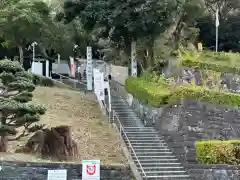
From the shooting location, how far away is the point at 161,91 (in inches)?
852

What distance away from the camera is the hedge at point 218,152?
17594 mm

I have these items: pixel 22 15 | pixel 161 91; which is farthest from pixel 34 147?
pixel 22 15

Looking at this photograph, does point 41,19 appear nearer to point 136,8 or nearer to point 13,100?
point 136,8

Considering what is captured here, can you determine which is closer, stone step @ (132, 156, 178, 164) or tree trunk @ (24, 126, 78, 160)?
tree trunk @ (24, 126, 78, 160)

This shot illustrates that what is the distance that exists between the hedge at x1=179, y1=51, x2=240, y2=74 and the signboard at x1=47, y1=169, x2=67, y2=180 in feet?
29.2

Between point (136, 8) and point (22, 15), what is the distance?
11.5 m

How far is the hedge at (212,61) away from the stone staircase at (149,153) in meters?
3.39

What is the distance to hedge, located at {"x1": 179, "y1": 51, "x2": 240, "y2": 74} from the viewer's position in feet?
75.5

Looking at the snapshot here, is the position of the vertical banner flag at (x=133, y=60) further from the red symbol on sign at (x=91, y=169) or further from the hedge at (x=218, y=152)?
the red symbol on sign at (x=91, y=169)

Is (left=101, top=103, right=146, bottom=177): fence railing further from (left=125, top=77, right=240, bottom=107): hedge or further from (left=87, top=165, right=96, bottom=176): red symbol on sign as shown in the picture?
(left=87, top=165, right=96, bottom=176): red symbol on sign

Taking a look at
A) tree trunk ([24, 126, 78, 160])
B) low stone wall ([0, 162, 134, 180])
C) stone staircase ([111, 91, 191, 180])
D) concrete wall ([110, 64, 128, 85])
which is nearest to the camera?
low stone wall ([0, 162, 134, 180])

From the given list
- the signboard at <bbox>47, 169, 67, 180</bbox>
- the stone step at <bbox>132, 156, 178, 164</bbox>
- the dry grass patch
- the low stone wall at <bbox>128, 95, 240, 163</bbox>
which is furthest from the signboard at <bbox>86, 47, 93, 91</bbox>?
the signboard at <bbox>47, 169, 67, 180</bbox>

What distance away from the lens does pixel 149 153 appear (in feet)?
64.0

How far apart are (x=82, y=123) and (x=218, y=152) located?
282 inches
